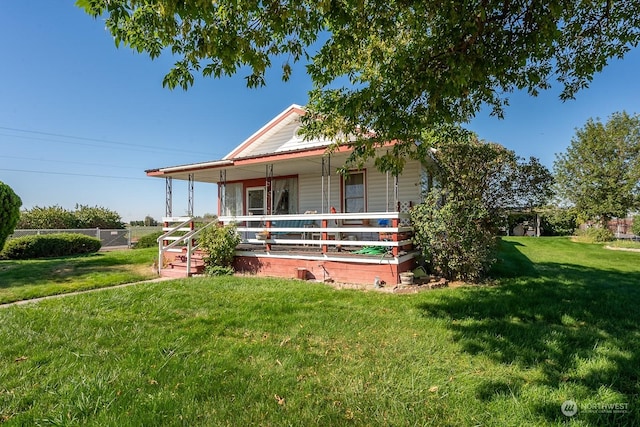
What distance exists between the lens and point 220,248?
368 inches

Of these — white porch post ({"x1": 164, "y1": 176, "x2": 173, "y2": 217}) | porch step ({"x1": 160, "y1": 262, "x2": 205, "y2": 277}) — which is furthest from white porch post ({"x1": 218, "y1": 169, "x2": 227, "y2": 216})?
porch step ({"x1": 160, "y1": 262, "x2": 205, "y2": 277})

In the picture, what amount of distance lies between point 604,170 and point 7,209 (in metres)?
33.3

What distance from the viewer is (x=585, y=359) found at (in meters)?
3.45

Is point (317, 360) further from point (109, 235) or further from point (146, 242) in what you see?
point (109, 235)

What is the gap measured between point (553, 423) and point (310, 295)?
14.4 ft

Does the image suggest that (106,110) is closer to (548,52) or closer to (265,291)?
(265,291)

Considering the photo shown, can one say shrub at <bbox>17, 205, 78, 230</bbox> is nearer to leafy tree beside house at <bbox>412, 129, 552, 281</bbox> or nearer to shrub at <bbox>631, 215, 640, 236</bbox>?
leafy tree beside house at <bbox>412, 129, 552, 281</bbox>

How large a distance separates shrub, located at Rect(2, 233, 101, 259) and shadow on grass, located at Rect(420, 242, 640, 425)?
17.3m

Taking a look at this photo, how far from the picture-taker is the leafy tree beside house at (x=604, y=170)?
72.5ft

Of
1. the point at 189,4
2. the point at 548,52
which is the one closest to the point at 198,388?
the point at 189,4

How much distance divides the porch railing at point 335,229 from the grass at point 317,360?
220cm

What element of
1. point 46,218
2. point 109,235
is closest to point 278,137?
point 109,235

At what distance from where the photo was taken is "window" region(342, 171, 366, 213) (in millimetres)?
11578

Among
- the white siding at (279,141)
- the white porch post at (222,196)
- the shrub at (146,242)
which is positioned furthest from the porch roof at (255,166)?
the shrub at (146,242)
